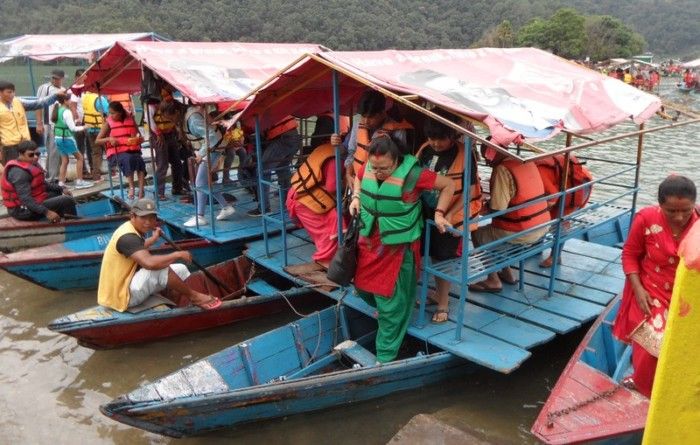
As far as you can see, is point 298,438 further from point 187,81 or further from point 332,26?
point 332,26

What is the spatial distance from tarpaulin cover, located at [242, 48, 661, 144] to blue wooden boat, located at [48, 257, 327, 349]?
185 centimetres

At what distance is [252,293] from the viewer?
6547mm

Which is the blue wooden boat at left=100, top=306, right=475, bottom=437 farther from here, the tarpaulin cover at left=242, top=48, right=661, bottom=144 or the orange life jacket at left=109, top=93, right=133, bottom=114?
the orange life jacket at left=109, top=93, right=133, bottom=114

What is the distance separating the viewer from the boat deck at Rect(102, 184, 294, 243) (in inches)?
282

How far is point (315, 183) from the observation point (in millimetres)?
5625

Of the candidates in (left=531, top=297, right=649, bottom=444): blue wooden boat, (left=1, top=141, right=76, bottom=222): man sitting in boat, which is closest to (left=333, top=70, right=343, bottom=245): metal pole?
(left=531, top=297, right=649, bottom=444): blue wooden boat

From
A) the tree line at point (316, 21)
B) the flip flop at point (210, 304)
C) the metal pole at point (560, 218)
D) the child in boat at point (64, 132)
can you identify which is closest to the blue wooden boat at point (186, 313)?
the flip flop at point (210, 304)

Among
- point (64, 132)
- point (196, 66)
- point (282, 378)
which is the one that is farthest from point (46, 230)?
point (282, 378)

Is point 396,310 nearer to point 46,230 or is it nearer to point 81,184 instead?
point 46,230

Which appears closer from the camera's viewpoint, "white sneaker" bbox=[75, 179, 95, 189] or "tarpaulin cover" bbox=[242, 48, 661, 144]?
"tarpaulin cover" bbox=[242, 48, 661, 144]

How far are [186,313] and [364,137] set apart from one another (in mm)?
2527

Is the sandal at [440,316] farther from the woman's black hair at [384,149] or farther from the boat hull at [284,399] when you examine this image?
the woman's black hair at [384,149]

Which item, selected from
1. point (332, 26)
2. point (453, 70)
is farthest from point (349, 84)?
point (332, 26)

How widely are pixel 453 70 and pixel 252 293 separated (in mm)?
3349
